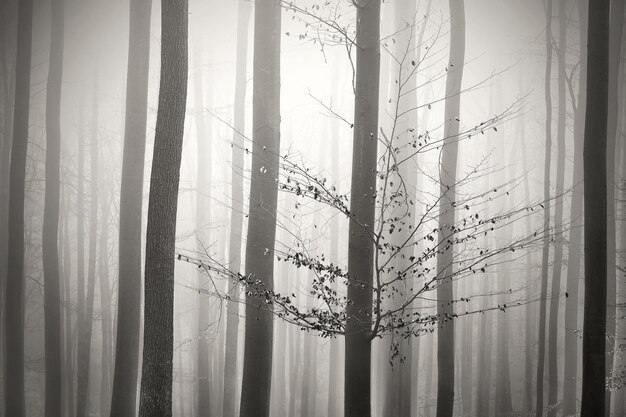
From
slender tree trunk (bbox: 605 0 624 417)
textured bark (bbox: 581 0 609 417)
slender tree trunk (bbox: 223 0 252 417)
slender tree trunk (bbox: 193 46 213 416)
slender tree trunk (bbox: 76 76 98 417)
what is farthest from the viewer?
slender tree trunk (bbox: 76 76 98 417)

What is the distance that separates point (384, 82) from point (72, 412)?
16044mm

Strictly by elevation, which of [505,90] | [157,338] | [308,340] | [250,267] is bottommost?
[308,340]

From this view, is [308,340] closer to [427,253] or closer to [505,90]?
[427,253]

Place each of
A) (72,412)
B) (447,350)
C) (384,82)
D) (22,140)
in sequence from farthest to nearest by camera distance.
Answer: (72,412) < (384,82) < (22,140) < (447,350)

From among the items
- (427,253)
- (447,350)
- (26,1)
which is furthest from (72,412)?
(427,253)

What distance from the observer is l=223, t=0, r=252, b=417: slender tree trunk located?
1331cm

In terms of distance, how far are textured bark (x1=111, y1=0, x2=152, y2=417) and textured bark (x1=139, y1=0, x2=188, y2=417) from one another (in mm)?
3416

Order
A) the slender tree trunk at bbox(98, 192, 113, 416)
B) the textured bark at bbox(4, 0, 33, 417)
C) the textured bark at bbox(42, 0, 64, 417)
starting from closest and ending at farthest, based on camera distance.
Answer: the textured bark at bbox(4, 0, 33, 417) < the textured bark at bbox(42, 0, 64, 417) < the slender tree trunk at bbox(98, 192, 113, 416)

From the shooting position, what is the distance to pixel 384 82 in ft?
52.4

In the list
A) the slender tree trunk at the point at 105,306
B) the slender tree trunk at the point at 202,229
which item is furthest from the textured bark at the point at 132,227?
the slender tree trunk at the point at 105,306

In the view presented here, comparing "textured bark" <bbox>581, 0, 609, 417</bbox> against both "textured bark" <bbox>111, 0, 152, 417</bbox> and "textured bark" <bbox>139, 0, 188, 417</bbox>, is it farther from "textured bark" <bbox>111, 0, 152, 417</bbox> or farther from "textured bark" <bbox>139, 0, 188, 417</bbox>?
"textured bark" <bbox>111, 0, 152, 417</bbox>

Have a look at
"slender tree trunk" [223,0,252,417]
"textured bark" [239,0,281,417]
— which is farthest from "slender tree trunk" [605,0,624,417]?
"textured bark" [239,0,281,417]

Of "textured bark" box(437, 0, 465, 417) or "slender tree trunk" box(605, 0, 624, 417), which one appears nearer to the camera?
"textured bark" box(437, 0, 465, 417)

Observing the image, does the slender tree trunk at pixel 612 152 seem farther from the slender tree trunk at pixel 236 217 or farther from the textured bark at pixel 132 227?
the textured bark at pixel 132 227
